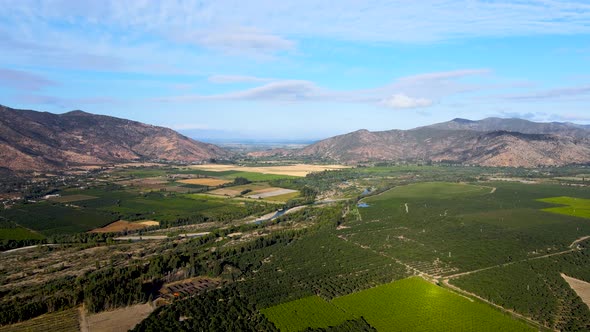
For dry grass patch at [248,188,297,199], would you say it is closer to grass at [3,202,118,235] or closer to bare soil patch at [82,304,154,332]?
grass at [3,202,118,235]

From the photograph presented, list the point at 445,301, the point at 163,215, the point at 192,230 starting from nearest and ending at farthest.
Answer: the point at 445,301
the point at 192,230
the point at 163,215

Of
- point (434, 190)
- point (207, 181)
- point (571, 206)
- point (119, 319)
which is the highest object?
point (207, 181)

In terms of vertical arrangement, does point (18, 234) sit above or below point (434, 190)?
above

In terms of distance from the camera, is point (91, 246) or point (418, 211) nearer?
point (91, 246)

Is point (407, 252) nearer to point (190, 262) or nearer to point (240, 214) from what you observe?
point (190, 262)

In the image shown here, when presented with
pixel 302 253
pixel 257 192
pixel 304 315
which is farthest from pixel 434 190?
pixel 304 315

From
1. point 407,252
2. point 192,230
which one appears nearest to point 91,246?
point 192,230

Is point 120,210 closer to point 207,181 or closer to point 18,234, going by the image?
point 18,234
